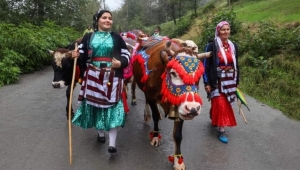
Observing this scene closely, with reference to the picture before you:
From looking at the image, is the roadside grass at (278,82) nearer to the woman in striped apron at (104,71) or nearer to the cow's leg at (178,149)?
the cow's leg at (178,149)

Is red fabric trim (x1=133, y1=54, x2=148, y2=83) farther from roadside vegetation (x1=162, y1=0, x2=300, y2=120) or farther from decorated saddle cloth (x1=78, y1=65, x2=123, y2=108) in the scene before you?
roadside vegetation (x1=162, y1=0, x2=300, y2=120)

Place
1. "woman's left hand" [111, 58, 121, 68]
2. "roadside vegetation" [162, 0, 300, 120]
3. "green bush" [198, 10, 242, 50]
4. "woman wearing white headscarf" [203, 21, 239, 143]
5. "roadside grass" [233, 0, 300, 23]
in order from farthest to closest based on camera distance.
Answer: "green bush" [198, 10, 242, 50] → "roadside grass" [233, 0, 300, 23] → "roadside vegetation" [162, 0, 300, 120] → "woman wearing white headscarf" [203, 21, 239, 143] → "woman's left hand" [111, 58, 121, 68]

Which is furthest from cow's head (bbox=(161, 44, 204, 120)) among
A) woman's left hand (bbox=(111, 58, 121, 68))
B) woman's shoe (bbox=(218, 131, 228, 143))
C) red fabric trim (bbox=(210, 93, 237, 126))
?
woman's shoe (bbox=(218, 131, 228, 143))

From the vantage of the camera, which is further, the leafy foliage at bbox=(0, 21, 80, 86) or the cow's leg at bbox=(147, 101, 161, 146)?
the leafy foliage at bbox=(0, 21, 80, 86)

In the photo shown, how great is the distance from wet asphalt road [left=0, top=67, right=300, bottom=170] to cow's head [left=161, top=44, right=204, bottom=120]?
3.52 feet

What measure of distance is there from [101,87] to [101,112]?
409mm

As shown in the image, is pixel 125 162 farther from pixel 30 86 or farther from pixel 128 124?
pixel 30 86

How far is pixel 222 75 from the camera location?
16.4ft

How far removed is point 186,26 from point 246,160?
2798 centimetres

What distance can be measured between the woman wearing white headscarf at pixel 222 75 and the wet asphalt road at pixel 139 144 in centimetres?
43

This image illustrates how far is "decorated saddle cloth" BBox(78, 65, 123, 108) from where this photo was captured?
418 cm

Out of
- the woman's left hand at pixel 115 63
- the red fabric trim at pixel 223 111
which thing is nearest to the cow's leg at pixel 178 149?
the woman's left hand at pixel 115 63

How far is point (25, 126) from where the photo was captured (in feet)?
18.2

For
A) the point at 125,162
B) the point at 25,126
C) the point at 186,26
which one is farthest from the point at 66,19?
the point at 125,162
